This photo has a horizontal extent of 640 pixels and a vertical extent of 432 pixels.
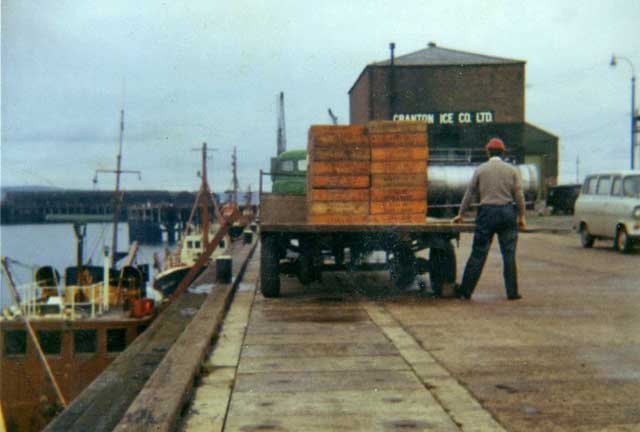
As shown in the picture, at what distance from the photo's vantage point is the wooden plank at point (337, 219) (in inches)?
404

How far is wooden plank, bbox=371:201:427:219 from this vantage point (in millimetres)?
10242

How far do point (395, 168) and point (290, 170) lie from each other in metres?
6.32

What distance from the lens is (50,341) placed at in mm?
31781

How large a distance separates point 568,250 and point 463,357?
15577 millimetres

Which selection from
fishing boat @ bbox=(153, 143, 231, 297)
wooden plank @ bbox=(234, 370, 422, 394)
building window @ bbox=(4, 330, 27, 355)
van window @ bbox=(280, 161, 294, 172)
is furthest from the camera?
fishing boat @ bbox=(153, 143, 231, 297)

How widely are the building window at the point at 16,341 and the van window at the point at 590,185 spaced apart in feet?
67.9

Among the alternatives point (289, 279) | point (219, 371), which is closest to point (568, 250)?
point (289, 279)

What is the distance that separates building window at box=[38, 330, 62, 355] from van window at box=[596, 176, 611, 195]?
67.0ft

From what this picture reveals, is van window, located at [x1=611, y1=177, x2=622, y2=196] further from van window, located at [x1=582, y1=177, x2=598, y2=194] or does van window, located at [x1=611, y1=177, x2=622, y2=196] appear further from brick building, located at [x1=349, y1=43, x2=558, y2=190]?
brick building, located at [x1=349, y1=43, x2=558, y2=190]

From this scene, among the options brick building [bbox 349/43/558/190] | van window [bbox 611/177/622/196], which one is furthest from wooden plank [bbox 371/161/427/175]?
brick building [bbox 349/43/558/190]

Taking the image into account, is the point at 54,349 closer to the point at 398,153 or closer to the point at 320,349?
the point at 398,153

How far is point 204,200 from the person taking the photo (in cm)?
4506

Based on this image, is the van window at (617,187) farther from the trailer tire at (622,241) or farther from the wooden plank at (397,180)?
the wooden plank at (397,180)

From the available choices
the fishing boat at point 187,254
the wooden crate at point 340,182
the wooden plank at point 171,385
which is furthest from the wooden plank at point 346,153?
the fishing boat at point 187,254
